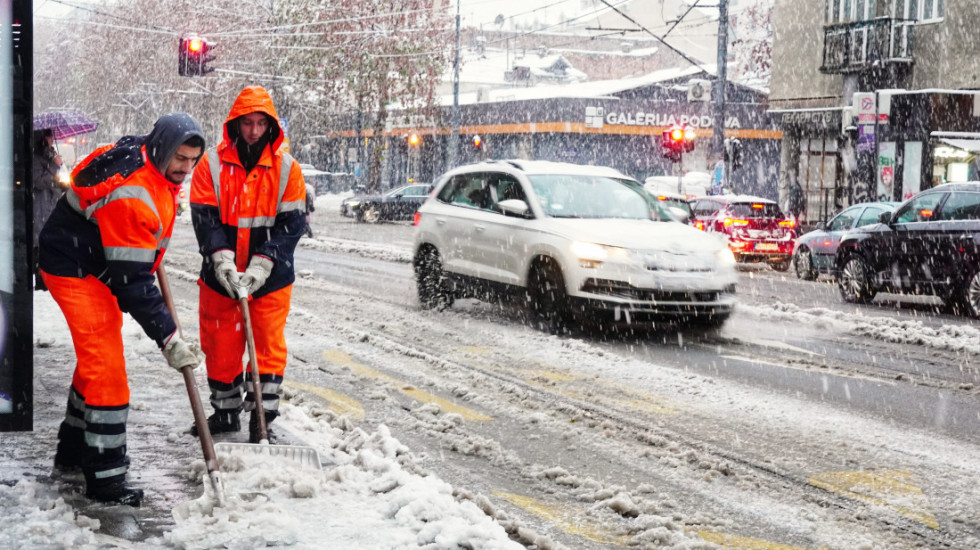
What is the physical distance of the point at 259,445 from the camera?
5.52 meters

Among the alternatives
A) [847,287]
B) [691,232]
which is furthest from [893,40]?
[691,232]

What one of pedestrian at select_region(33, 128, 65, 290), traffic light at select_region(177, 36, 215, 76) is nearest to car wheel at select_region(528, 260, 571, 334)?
pedestrian at select_region(33, 128, 65, 290)

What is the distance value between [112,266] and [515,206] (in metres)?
6.89

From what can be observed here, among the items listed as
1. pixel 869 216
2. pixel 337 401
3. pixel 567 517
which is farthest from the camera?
pixel 869 216

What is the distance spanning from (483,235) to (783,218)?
12635 mm

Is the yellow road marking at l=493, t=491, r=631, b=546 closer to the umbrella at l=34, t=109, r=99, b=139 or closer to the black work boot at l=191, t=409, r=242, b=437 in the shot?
the black work boot at l=191, t=409, r=242, b=437

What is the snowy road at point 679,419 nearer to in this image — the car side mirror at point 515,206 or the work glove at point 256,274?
the car side mirror at point 515,206

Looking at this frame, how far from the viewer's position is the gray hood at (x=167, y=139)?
4816 mm

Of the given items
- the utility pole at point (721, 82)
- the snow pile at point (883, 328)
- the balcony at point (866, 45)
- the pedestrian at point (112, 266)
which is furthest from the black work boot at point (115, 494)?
the balcony at point (866, 45)

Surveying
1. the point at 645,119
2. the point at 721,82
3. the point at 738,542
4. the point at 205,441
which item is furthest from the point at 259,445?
the point at 645,119

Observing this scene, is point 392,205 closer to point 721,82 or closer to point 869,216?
point 721,82

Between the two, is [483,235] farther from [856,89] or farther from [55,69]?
[55,69]

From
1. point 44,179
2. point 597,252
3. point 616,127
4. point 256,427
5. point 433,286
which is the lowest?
point 256,427

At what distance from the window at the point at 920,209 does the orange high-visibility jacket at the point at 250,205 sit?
10.9 m
